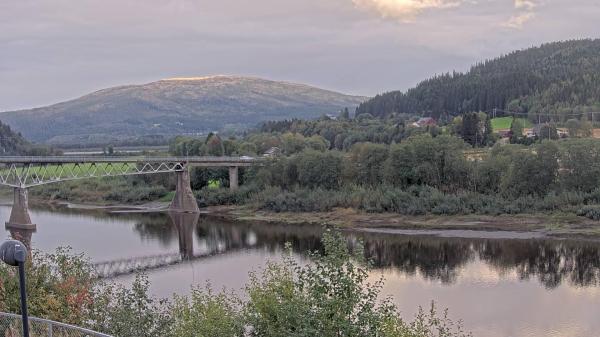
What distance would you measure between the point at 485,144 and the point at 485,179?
32.5 metres

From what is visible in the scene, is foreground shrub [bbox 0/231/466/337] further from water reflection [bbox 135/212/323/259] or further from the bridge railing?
the bridge railing

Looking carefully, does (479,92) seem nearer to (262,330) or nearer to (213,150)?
(213,150)

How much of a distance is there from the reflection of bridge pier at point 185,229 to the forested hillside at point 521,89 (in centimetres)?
6525

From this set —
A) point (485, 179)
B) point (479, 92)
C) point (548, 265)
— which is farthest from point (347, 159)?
point (479, 92)

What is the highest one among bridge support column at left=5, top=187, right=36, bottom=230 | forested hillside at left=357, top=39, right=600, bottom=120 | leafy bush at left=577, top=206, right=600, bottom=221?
forested hillside at left=357, top=39, right=600, bottom=120

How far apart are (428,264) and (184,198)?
137ft

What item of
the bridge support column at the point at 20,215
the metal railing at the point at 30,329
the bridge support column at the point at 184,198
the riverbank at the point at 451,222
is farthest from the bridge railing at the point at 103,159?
the metal railing at the point at 30,329

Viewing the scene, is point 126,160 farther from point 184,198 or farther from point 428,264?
point 428,264

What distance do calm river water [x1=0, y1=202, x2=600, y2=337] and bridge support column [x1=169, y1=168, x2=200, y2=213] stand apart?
21.7 ft

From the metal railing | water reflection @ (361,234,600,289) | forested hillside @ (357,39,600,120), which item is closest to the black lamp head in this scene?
the metal railing

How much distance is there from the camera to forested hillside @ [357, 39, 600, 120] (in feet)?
397

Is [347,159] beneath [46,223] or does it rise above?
above

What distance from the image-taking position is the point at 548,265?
4325cm

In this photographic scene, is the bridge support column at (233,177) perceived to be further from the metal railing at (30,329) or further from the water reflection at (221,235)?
the metal railing at (30,329)
